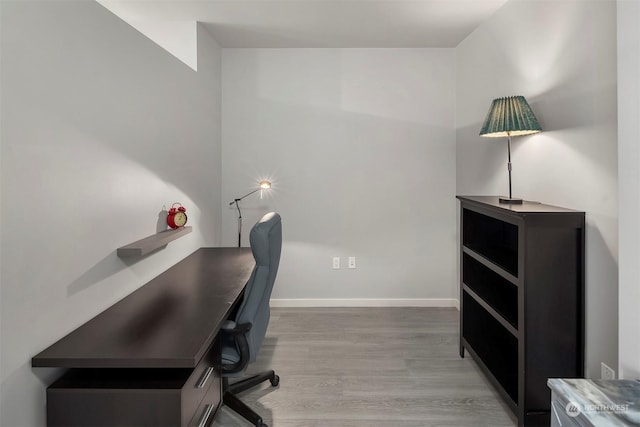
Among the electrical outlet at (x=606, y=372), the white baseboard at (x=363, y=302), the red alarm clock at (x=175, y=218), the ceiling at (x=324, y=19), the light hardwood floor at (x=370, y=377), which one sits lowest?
the light hardwood floor at (x=370, y=377)

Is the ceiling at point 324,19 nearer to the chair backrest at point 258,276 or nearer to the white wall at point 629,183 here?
the white wall at point 629,183

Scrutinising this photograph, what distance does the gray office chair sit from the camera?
6.26ft

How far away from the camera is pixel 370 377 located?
8.81 ft

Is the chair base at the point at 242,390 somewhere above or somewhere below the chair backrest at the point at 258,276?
below

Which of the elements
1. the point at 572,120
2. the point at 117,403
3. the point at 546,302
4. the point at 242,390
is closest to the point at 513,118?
the point at 572,120

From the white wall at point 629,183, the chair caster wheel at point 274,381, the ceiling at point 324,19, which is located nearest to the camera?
the white wall at point 629,183

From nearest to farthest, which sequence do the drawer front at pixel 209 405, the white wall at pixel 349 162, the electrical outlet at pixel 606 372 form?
the drawer front at pixel 209 405, the electrical outlet at pixel 606 372, the white wall at pixel 349 162

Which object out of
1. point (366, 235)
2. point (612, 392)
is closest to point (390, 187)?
point (366, 235)

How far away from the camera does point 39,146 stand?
1480 millimetres

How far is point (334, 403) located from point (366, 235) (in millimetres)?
1967

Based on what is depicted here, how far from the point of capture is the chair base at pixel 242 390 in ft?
7.00

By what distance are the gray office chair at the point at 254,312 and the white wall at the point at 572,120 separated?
1528 millimetres

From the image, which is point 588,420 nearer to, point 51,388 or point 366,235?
point 51,388

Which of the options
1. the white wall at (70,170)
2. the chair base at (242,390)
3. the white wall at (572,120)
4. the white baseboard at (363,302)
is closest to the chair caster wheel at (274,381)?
the chair base at (242,390)
